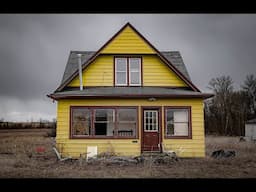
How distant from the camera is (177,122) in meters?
12.6

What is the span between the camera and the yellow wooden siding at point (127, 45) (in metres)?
13.4

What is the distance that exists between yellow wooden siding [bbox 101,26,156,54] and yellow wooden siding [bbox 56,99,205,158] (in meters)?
2.32

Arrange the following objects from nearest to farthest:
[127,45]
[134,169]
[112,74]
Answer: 1. [134,169]
2. [112,74]
3. [127,45]

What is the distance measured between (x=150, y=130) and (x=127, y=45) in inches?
152

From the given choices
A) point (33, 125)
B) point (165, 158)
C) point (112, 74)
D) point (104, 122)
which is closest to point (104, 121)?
point (104, 122)

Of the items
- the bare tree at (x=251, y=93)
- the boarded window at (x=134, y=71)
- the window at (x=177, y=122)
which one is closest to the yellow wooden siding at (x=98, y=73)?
the boarded window at (x=134, y=71)

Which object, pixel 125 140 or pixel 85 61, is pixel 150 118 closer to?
pixel 125 140

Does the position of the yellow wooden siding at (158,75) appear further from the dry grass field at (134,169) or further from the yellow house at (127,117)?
the dry grass field at (134,169)

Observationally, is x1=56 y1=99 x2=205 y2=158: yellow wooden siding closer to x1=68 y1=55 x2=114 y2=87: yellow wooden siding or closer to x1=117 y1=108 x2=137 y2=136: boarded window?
x1=117 y1=108 x2=137 y2=136: boarded window

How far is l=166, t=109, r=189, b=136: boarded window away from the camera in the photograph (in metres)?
12.5

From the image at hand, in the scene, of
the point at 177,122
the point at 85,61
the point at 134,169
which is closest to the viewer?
the point at 134,169

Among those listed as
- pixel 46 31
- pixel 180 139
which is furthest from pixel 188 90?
pixel 46 31
